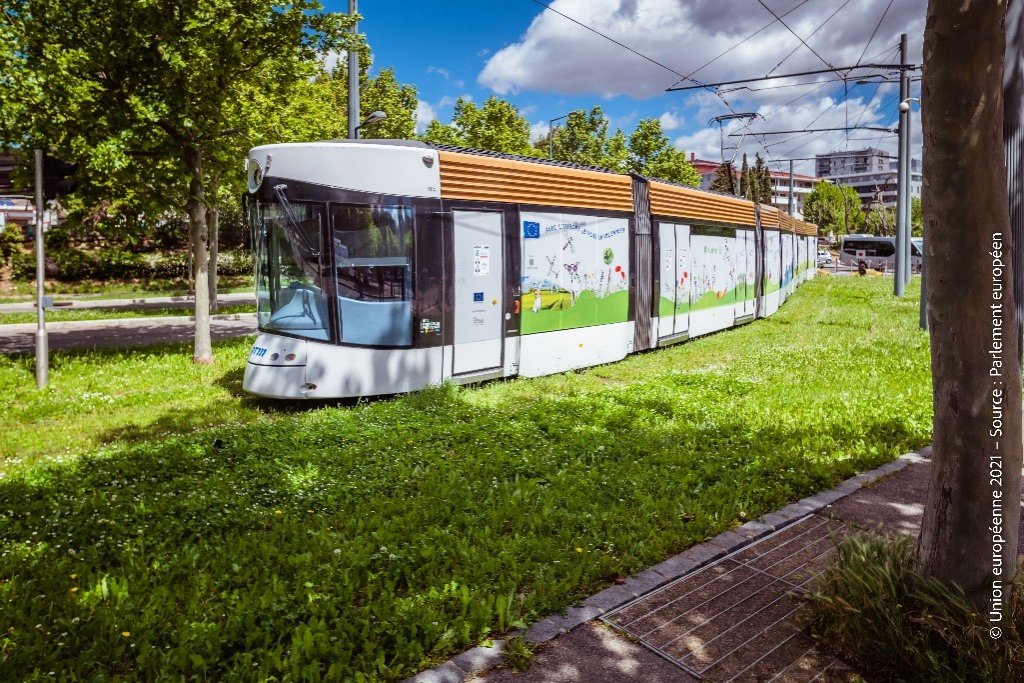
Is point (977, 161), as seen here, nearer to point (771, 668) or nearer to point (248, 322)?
point (771, 668)

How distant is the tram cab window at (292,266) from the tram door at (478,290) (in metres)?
1.75

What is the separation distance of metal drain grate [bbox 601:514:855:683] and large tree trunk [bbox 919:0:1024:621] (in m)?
0.77

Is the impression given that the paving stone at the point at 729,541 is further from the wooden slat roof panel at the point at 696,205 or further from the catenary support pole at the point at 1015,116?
the wooden slat roof panel at the point at 696,205

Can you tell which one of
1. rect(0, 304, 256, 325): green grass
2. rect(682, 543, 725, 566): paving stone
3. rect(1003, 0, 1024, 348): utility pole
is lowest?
rect(682, 543, 725, 566): paving stone

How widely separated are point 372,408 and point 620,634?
518cm

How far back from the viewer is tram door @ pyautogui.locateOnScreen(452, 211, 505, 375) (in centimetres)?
961

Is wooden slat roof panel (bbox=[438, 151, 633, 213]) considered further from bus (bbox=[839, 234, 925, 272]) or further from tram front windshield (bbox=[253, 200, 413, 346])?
bus (bbox=[839, 234, 925, 272])

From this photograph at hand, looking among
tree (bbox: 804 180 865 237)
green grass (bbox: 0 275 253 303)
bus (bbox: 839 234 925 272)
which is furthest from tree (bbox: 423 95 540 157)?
tree (bbox: 804 180 865 237)

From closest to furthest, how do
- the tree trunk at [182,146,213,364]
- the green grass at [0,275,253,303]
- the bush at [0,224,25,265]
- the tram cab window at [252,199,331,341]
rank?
1. the tram cab window at [252,199,331,341]
2. the tree trunk at [182,146,213,364]
3. the green grass at [0,275,253,303]
4. the bush at [0,224,25,265]

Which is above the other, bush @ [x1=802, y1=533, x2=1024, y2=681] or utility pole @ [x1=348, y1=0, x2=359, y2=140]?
utility pole @ [x1=348, y1=0, x2=359, y2=140]

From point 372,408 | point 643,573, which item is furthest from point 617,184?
point 643,573

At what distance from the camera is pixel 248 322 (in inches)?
824

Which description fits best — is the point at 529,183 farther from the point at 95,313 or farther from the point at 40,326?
the point at 95,313

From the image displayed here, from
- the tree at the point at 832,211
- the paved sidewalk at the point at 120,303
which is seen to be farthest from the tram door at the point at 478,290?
the tree at the point at 832,211
